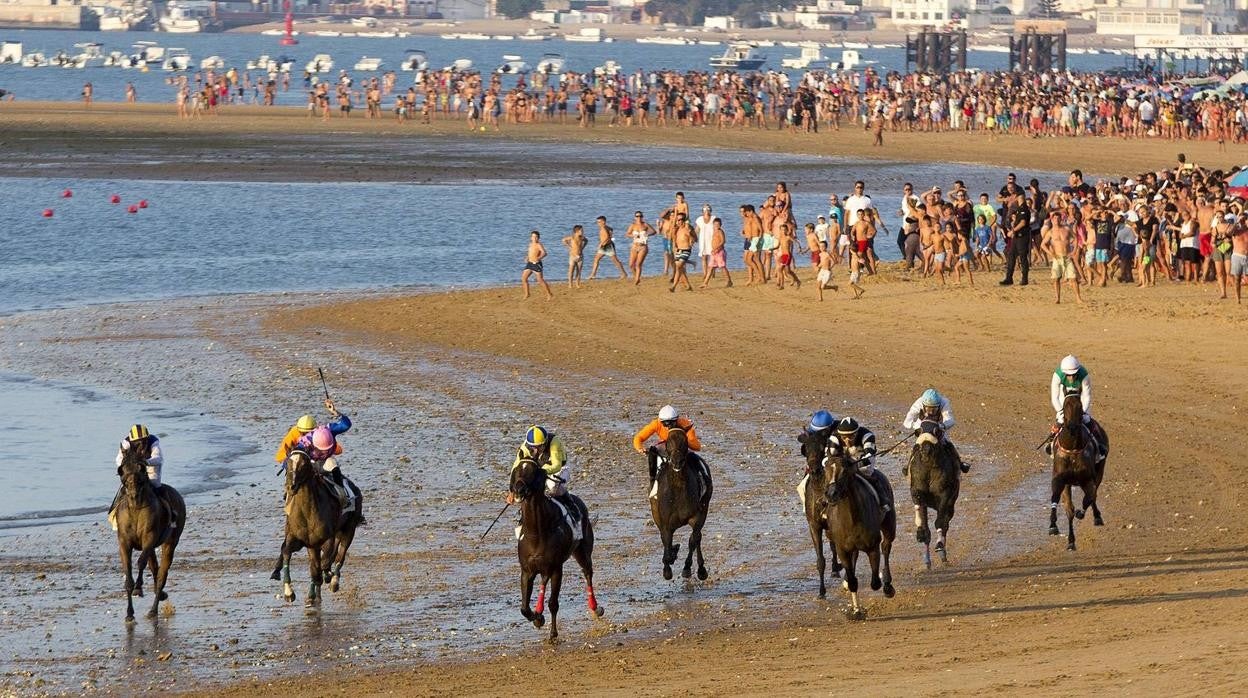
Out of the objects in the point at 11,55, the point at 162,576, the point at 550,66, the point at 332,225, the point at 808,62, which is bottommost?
the point at 332,225

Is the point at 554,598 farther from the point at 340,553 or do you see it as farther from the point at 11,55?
the point at 11,55

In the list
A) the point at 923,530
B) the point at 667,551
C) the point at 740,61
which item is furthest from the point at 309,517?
the point at 740,61

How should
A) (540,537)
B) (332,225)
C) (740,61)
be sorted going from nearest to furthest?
(540,537) → (332,225) → (740,61)

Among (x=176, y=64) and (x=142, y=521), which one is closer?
(x=142, y=521)

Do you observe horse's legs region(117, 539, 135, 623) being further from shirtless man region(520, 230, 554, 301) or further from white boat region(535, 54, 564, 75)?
white boat region(535, 54, 564, 75)

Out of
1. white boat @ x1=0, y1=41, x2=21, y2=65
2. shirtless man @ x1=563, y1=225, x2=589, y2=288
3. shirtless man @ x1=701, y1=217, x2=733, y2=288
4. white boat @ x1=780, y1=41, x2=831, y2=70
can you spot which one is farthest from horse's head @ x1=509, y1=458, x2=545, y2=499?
white boat @ x1=780, y1=41, x2=831, y2=70

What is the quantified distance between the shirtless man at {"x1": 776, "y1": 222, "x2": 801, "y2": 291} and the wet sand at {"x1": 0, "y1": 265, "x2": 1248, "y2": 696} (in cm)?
42

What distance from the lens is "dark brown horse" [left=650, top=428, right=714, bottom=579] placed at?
16.5 metres

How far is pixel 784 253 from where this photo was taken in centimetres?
3541

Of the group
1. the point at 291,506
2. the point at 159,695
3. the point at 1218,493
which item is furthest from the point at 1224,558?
the point at 159,695

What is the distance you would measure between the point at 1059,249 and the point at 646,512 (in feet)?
49.7

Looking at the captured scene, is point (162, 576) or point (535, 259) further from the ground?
point (535, 259)

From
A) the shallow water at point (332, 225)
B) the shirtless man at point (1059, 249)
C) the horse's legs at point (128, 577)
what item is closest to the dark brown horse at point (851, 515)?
the horse's legs at point (128, 577)

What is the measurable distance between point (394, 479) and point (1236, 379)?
12.0 metres
